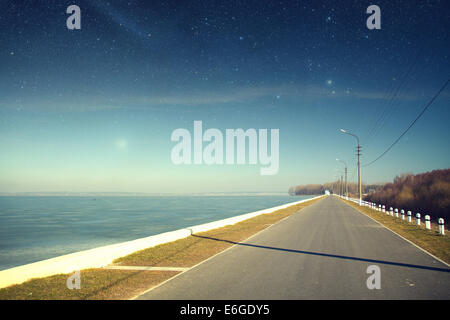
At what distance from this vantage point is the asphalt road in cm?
603

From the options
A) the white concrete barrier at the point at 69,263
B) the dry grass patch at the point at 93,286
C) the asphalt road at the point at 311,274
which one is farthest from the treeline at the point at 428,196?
the dry grass patch at the point at 93,286

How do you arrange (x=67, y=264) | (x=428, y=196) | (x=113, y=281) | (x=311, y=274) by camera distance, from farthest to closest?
(x=428, y=196) → (x=67, y=264) → (x=311, y=274) → (x=113, y=281)

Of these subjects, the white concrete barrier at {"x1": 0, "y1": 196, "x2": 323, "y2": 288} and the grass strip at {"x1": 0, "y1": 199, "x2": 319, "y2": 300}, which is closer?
the grass strip at {"x1": 0, "y1": 199, "x2": 319, "y2": 300}

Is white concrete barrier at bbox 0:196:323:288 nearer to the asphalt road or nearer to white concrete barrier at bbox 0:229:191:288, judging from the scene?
white concrete barrier at bbox 0:229:191:288

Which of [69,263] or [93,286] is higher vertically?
[69,263]

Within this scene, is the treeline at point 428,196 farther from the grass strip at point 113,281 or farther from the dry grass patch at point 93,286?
the dry grass patch at point 93,286

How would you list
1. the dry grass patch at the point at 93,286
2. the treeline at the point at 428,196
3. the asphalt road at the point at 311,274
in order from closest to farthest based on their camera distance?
the asphalt road at the point at 311,274, the dry grass patch at the point at 93,286, the treeline at the point at 428,196

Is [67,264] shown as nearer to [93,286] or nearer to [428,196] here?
[93,286]

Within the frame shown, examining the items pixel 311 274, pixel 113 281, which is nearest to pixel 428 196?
pixel 311 274

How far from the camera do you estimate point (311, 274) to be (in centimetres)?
752

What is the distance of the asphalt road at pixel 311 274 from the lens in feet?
19.8

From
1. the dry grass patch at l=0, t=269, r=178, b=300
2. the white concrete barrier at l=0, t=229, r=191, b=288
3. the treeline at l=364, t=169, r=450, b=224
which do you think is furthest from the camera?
the treeline at l=364, t=169, r=450, b=224

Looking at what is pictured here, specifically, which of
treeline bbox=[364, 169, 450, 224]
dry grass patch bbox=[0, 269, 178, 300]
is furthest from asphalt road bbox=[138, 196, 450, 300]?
treeline bbox=[364, 169, 450, 224]
